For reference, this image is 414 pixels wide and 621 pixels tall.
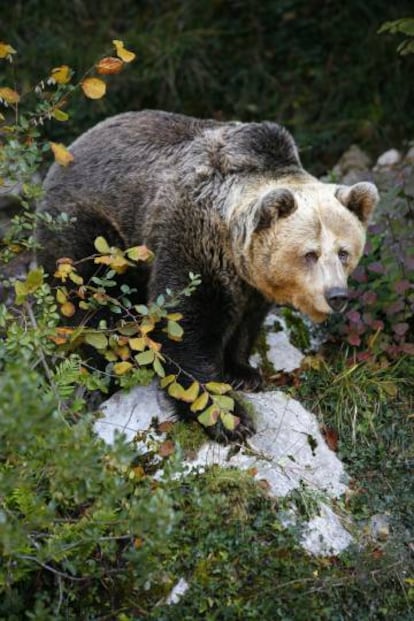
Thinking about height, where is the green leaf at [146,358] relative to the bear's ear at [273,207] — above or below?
→ below

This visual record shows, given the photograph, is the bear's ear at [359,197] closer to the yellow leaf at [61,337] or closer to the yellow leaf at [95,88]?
the yellow leaf at [95,88]

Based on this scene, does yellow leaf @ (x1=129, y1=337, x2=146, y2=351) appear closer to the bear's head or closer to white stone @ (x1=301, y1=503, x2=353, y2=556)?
the bear's head

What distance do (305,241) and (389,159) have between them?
3.82 meters

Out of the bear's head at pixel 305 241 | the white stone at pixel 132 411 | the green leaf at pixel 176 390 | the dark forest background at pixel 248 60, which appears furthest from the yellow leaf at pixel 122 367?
the dark forest background at pixel 248 60

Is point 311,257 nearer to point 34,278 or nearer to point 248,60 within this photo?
point 34,278

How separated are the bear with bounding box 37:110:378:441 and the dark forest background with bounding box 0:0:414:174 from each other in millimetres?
3180

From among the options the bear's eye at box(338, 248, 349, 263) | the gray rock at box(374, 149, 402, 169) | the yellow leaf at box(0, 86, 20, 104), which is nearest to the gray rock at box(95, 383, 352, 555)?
the bear's eye at box(338, 248, 349, 263)

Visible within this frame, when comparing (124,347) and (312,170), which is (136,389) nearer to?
(124,347)

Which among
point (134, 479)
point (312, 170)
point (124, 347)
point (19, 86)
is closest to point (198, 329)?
point (124, 347)

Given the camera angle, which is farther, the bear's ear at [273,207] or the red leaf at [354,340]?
the red leaf at [354,340]

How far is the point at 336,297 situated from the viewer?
470 cm

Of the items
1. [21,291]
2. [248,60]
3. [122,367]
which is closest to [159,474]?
[122,367]

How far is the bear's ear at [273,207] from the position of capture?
16.0ft

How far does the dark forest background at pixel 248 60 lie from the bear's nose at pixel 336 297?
15.1ft
